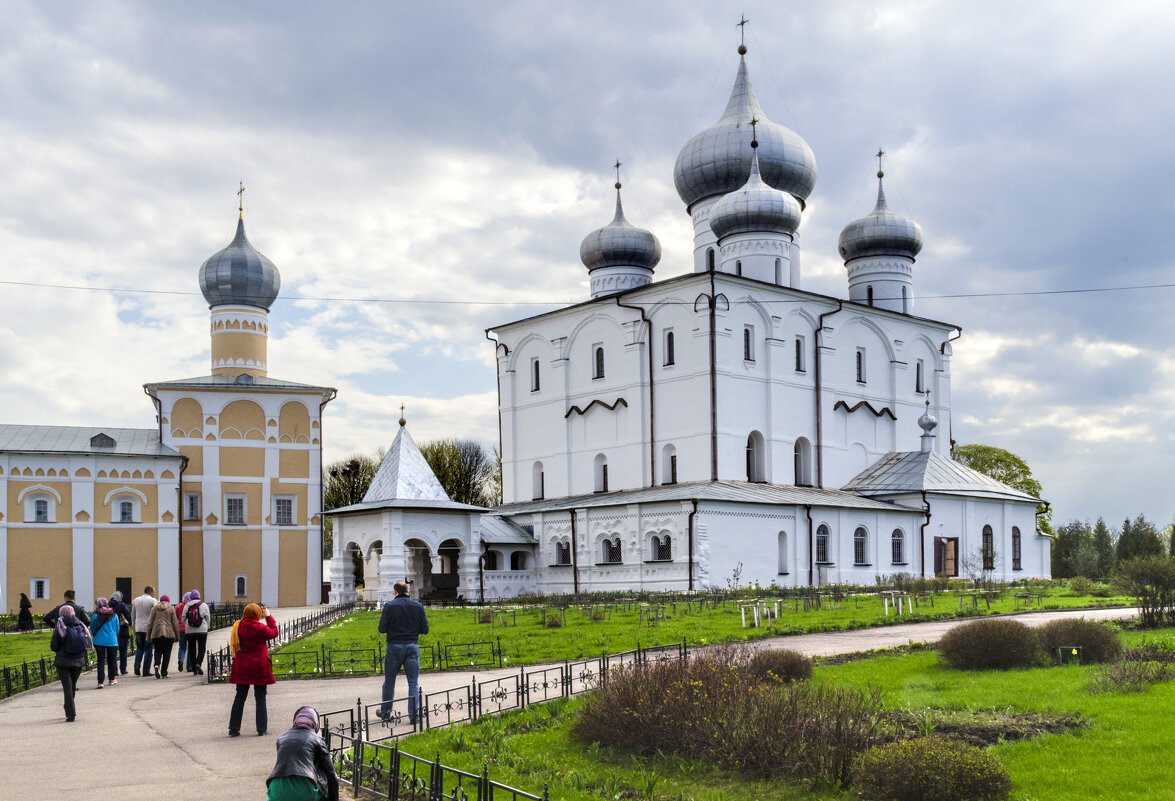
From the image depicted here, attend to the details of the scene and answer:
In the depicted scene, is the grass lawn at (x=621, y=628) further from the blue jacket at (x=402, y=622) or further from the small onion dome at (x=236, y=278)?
the small onion dome at (x=236, y=278)

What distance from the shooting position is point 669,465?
39.5 meters

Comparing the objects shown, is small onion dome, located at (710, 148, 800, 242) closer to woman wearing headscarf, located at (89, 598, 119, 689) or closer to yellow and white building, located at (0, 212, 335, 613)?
yellow and white building, located at (0, 212, 335, 613)

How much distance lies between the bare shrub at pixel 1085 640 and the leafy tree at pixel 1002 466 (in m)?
48.5

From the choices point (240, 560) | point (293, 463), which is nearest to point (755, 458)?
point (293, 463)

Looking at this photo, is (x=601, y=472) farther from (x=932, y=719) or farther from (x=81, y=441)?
(x=932, y=719)

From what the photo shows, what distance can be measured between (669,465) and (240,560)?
1451 cm

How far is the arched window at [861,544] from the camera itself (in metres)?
38.4

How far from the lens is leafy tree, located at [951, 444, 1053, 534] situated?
6109cm

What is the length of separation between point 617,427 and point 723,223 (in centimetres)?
827

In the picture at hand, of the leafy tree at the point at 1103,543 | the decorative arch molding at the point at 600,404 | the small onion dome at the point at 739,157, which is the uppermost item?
the small onion dome at the point at 739,157

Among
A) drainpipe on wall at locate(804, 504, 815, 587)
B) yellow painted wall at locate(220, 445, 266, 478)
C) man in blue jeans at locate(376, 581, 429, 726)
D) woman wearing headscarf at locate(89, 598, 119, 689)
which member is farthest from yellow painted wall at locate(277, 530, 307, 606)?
man in blue jeans at locate(376, 581, 429, 726)

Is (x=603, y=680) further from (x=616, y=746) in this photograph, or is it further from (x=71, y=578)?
(x=71, y=578)

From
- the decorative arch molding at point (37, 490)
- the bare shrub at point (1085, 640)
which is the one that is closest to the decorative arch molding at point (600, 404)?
the decorative arch molding at point (37, 490)

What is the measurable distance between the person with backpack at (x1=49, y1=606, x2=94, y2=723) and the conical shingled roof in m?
21.3
